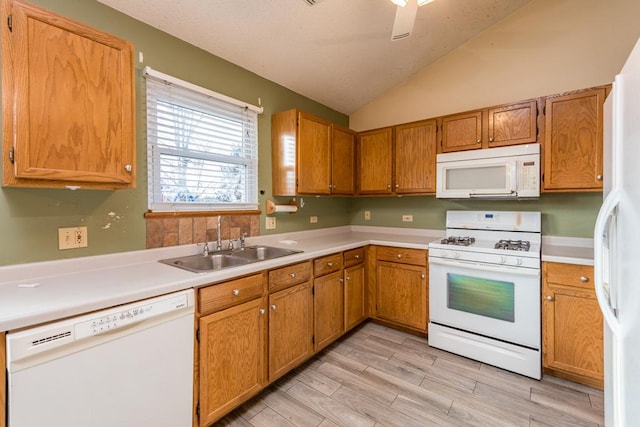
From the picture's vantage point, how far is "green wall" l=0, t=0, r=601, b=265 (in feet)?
4.70

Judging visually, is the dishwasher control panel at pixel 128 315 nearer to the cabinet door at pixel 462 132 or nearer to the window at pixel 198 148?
the window at pixel 198 148

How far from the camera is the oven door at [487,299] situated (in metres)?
2.14

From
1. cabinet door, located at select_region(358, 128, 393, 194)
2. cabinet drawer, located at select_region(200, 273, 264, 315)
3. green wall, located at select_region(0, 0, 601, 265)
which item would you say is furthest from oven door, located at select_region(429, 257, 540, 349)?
cabinet drawer, located at select_region(200, 273, 264, 315)

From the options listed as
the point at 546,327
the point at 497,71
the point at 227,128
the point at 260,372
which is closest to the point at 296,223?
the point at 227,128

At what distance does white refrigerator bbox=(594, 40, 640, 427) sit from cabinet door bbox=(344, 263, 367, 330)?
6.03 ft

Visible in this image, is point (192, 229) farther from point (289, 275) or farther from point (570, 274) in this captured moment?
point (570, 274)

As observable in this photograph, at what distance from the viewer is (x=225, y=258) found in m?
2.15

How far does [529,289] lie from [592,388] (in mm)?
772

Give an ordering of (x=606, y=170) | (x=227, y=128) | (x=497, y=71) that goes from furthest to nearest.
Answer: (x=497, y=71)
(x=227, y=128)
(x=606, y=170)

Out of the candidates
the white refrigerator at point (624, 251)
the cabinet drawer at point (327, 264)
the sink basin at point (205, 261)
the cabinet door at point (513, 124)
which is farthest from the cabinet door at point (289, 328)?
A: the cabinet door at point (513, 124)

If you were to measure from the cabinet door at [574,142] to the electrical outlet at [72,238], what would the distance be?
328 centimetres

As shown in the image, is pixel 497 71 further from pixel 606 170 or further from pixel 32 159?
pixel 32 159

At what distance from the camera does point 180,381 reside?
142cm

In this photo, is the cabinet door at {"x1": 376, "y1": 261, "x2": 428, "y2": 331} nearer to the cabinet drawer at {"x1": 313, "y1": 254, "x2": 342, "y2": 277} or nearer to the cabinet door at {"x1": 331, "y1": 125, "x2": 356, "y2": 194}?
the cabinet drawer at {"x1": 313, "y1": 254, "x2": 342, "y2": 277}
